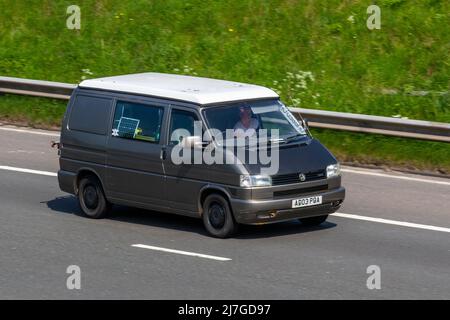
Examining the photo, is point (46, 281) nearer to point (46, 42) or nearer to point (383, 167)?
point (383, 167)

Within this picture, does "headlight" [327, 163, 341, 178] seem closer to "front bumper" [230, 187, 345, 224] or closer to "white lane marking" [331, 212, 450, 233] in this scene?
"front bumper" [230, 187, 345, 224]

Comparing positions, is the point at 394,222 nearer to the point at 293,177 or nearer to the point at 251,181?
the point at 293,177

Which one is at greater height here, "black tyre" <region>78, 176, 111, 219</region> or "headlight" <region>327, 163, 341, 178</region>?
"headlight" <region>327, 163, 341, 178</region>

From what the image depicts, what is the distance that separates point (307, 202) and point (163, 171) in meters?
1.85

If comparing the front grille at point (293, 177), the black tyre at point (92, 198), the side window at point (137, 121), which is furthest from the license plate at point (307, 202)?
the black tyre at point (92, 198)

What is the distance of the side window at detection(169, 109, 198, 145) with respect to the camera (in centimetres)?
1411

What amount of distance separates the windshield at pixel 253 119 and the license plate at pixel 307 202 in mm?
904

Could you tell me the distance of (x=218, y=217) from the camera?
45.4 ft

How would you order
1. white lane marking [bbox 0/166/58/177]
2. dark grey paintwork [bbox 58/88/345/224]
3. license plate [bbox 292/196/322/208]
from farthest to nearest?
white lane marking [bbox 0/166/58/177] < license plate [bbox 292/196/322/208] < dark grey paintwork [bbox 58/88/345/224]

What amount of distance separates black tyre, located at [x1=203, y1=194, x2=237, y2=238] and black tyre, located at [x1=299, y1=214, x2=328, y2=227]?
1.24 metres

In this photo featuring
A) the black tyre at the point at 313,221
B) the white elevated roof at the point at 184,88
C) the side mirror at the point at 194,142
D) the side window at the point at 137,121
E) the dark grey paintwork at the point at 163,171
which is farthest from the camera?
the black tyre at the point at 313,221

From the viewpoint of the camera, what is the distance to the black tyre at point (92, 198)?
→ 1508 cm

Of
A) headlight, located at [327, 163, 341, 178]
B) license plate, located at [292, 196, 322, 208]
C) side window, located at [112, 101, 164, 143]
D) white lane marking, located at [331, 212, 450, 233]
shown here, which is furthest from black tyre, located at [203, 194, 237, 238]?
white lane marking, located at [331, 212, 450, 233]

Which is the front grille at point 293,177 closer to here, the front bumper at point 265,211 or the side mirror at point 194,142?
the front bumper at point 265,211
